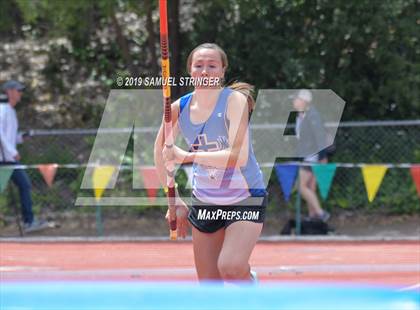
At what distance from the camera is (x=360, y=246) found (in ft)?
33.8

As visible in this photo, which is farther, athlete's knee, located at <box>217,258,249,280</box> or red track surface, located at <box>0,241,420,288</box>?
red track surface, located at <box>0,241,420,288</box>

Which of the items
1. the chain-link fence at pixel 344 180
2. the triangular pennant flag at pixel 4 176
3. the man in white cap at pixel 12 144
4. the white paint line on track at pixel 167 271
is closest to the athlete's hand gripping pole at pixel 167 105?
the white paint line on track at pixel 167 271

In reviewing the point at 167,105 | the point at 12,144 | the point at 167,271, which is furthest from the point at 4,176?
the point at 167,105

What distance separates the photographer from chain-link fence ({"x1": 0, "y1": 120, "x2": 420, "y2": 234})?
468 inches

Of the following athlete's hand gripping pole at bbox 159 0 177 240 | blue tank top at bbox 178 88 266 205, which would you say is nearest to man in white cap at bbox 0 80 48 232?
athlete's hand gripping pole at bbox 159 0 177 240

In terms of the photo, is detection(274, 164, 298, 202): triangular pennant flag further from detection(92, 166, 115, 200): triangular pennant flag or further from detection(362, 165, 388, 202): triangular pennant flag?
detection(92, 166, 115, 200): triangular pennant flag

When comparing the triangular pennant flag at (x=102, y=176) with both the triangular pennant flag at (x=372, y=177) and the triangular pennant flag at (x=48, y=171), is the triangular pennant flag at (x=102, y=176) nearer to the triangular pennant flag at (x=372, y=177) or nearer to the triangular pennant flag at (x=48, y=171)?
the triangular pennant flag at (x=48, y=171)

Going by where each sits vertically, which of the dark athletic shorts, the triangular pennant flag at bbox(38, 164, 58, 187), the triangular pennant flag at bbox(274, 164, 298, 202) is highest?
the dark athletic shorts

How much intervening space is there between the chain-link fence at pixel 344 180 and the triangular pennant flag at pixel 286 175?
0.87m

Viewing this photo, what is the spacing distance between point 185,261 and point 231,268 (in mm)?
4388

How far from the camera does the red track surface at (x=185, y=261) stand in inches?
324

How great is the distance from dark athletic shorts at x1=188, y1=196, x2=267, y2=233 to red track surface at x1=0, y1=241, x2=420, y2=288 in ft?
9.82

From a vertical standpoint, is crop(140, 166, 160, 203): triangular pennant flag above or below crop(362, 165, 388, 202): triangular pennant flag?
below

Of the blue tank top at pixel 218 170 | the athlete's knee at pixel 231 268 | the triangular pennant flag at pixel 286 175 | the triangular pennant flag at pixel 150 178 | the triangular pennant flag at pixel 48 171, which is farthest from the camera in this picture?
the triangular pennant flag at pixel 48 171
